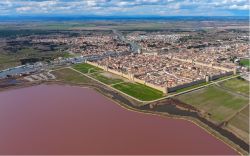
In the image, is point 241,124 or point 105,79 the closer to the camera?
point 241,124

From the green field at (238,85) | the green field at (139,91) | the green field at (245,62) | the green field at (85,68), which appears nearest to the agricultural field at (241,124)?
the green field at (238,85)

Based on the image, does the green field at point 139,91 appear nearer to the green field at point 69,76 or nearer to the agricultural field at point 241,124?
the green field at point 69,76

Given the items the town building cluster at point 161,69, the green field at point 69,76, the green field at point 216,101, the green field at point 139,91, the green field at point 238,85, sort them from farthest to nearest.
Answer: the green field at point 69,76
the town building cluster at point 161,69
the green field at point 238,85
the green field at point 139,91
the green field at point 216,101

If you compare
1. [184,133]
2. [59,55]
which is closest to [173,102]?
[184,133]

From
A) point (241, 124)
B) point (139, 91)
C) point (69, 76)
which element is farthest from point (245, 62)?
point (69, 76)

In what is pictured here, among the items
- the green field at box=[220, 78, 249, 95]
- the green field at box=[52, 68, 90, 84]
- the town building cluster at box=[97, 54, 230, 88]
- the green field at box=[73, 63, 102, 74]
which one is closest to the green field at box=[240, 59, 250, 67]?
the town building cluster at box=[97, 54, 230, 88]

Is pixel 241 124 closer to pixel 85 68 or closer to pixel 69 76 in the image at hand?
pixel 69 76

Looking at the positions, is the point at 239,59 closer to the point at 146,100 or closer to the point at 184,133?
the point at 146,100
